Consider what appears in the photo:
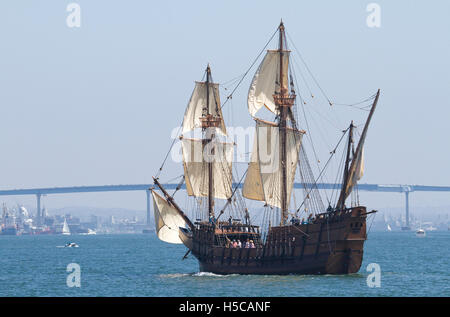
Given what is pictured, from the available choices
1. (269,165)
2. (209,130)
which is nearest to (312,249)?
(269,165)

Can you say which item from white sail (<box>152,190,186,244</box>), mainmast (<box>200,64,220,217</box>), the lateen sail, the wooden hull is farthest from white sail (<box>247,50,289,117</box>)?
white sail (<box>152,190,186,244</box>)

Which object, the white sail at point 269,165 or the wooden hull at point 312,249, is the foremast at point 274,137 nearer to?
the white sail at point 269,165

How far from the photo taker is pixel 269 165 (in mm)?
74500

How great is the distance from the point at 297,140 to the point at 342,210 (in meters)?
11.5

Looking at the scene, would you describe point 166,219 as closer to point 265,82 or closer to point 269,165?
point 269,165

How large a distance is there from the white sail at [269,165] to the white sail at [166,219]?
781 cm

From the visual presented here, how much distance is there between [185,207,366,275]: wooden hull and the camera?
64.9 meters

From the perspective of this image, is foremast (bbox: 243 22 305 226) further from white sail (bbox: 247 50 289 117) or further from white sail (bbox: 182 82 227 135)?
white sail (bbox: 182 82 227 135)

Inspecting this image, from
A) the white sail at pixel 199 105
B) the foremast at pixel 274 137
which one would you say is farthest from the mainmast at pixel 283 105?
the white sail at pixel 199 105

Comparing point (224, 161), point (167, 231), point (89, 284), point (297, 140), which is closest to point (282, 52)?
point (297, 140)

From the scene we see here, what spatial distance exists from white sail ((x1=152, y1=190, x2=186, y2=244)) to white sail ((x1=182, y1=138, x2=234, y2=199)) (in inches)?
118

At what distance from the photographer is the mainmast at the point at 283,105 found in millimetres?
73938

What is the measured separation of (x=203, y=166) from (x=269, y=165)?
1018 centimetres
